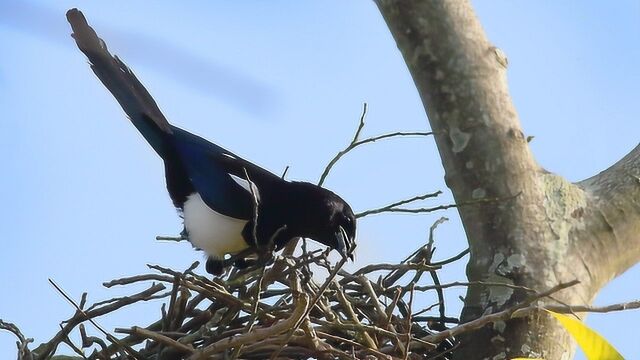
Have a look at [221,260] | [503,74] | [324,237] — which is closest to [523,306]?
[503,74]

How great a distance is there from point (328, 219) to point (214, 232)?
0.51m

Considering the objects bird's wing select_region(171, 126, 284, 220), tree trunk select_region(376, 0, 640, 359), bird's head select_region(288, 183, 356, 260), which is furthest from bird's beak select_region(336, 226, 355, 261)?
tree trunk select_region(376, 0, 640, 359)

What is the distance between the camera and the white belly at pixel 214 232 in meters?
4.34

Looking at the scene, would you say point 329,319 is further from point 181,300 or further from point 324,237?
point 324,237

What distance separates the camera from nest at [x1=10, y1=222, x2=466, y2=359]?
9.95 ft

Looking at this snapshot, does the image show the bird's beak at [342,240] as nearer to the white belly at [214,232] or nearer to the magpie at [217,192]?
the magpie at [217,192]

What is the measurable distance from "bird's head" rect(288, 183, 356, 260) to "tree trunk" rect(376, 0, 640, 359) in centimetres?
100

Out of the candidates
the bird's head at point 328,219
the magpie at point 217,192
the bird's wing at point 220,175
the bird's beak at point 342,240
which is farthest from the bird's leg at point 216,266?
the bird's beak at point 342,240

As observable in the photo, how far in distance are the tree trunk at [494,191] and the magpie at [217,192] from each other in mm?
1043

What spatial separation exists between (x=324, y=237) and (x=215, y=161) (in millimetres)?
644

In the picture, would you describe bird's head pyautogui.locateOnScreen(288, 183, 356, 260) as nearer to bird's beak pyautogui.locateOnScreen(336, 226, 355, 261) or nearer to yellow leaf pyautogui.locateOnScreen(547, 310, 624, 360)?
bird's beak pyautogui.locateOnScreen(336, 226, 355, 261)

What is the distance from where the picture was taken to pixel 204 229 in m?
4.41

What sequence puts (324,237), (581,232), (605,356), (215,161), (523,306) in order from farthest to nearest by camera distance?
1. (215,161)
2. (324,237)
3. (581,232)
4. (523,306)
5. (605,356)

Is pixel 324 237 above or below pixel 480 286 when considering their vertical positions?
above
